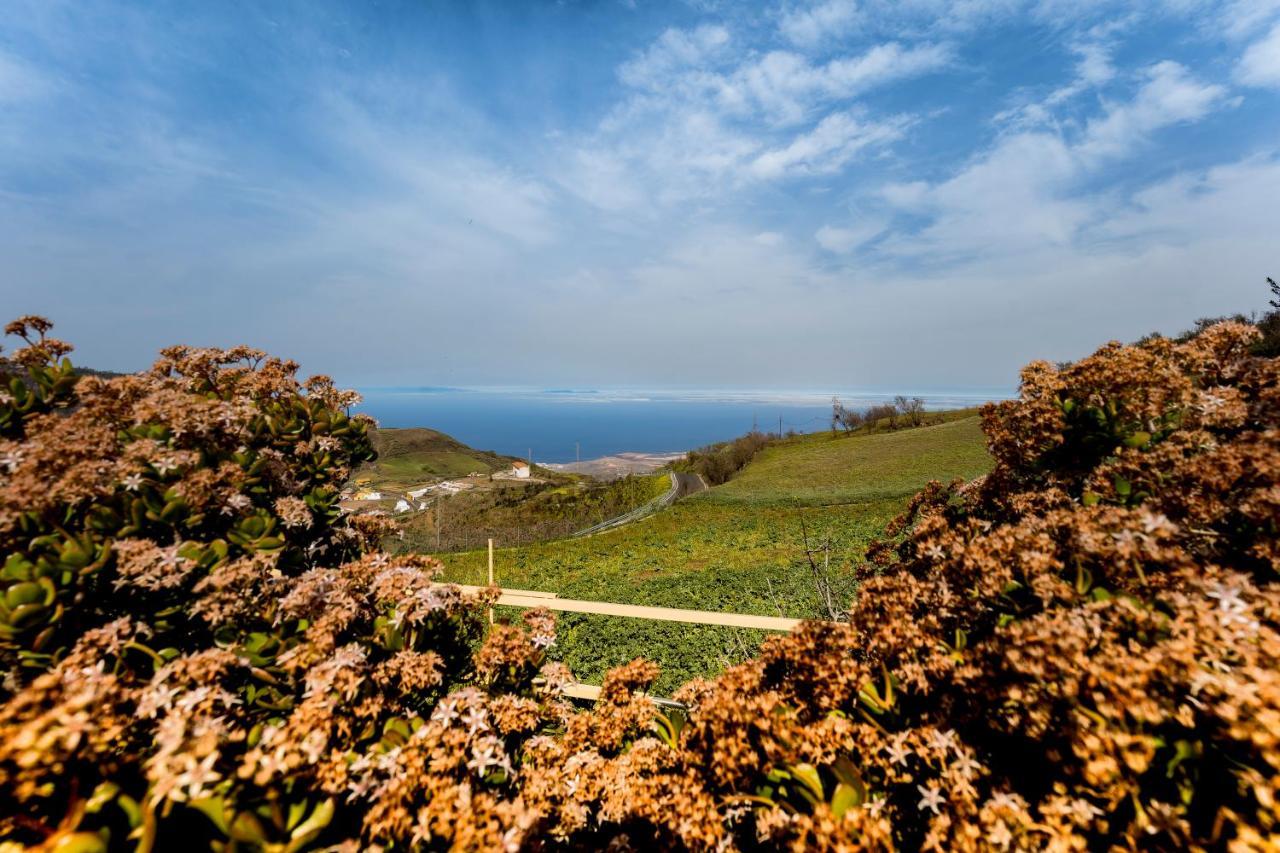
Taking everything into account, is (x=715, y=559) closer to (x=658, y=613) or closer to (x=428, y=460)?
(x=658, y=613)

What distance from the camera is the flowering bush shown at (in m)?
1.28

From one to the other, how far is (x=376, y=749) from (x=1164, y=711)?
2467 mm

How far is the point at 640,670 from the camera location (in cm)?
282

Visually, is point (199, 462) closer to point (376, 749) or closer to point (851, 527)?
point (376, 749)

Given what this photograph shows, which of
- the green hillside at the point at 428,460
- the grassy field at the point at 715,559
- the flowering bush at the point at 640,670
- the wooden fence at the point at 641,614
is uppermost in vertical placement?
the flowering bush at the point at 640,670

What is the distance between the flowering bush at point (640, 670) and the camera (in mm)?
1278

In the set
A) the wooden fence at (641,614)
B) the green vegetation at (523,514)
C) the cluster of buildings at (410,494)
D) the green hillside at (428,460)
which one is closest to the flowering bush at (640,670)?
the cluster of buildings at (410,494)

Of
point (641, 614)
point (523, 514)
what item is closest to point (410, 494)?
point (523, 514)

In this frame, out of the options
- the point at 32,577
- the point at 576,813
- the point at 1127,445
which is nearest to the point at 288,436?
the point at 32,577

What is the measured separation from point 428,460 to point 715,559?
94.1 metres

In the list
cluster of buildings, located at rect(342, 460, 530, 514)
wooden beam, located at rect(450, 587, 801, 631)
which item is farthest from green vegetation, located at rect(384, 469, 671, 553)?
wooden beam, located at rect(450, 587, 801, 631)

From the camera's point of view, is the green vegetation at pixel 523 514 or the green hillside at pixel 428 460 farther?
the green hillside at pixel 428 460

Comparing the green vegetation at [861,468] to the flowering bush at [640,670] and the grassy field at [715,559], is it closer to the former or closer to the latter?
the grassy field at [715,559]

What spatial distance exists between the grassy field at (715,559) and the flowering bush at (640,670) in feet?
11.5
